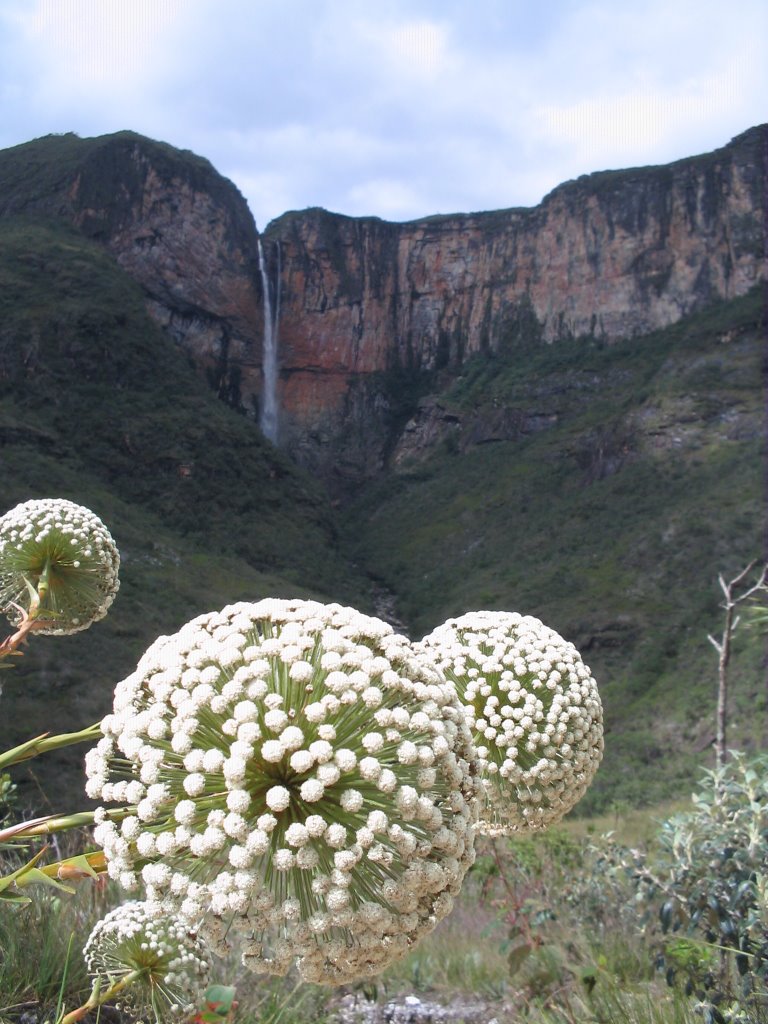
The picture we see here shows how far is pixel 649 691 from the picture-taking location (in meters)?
49.3

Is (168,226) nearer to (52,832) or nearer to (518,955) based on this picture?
(518,955)

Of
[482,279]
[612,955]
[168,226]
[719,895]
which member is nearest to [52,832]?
[719,895]

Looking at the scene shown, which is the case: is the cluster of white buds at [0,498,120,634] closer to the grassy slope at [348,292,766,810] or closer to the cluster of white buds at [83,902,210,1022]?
the cluster of white buds at [83,902,210,1022]

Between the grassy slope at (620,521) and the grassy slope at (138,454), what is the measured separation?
11399 mm

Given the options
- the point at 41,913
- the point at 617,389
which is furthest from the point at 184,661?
the point at 617,389

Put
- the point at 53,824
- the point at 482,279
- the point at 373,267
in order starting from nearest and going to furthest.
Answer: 1. the point at 53,824
2. the point at 482,279
3. the point at 373,267

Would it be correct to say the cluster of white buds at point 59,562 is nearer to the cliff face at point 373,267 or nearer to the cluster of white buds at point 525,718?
the cluster of white buds at point 525,718

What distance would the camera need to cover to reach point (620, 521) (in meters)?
70.8

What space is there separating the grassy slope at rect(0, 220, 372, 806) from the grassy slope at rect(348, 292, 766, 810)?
449 inches

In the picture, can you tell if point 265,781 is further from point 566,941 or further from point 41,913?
point 566,941

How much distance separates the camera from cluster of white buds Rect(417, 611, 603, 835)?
9.71 feet

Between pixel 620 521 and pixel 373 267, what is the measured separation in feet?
208

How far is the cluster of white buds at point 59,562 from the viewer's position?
11.0ft

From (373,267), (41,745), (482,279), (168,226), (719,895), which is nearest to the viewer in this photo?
(41,745)
